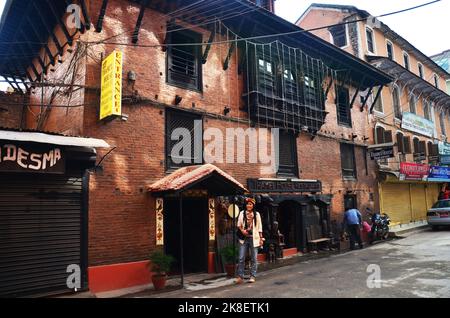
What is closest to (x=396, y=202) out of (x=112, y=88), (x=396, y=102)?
(x=396, y=102)

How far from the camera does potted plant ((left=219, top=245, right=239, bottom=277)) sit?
9703mm

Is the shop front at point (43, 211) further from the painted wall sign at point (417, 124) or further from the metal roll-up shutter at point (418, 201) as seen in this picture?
the metal roll-up shutter at point (418, 201)

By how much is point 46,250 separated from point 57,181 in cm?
153

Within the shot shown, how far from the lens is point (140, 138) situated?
943cm

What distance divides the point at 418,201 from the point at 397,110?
21.0ft

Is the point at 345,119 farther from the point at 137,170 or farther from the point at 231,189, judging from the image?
the point at 137,170

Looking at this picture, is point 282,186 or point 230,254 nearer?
point 230,254

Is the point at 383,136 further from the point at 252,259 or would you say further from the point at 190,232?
the point at 252,259

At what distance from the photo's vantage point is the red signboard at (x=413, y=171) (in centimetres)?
2004

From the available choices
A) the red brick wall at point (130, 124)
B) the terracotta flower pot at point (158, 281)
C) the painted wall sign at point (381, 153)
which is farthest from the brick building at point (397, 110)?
the terracotta flower pot at point (158, 281)

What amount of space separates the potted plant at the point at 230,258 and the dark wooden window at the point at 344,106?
10288 mm

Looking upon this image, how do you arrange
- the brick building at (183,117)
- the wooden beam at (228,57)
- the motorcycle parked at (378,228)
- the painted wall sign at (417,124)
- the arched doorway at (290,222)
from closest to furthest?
the brick building at (183,117) → the wooden beam at (228,57) → the arched doorway at (290,222) → the motorcycle parked at (378,228) → the painted wall sign at (417,124)

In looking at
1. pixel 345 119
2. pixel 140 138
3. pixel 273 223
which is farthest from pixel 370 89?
pixel 140 138

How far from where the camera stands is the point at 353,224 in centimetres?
1459
